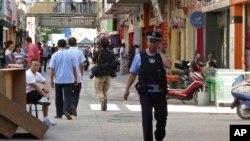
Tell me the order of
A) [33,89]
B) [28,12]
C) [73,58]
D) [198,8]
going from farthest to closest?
[28,12] < [198,8] < [73,58] < [33,89]

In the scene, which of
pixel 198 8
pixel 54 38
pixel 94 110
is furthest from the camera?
pixel 54 38

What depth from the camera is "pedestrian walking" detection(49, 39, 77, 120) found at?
576 inches

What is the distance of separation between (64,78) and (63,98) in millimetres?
609

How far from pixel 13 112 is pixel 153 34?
9.37 ft

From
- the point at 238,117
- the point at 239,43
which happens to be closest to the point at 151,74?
the point at 238,117

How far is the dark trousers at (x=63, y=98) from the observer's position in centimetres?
1466

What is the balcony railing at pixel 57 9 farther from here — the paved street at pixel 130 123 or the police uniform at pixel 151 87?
the police uniform at pixel 151 87

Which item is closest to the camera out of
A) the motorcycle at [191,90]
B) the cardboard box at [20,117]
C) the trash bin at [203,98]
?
the cardboard box at [20,117]

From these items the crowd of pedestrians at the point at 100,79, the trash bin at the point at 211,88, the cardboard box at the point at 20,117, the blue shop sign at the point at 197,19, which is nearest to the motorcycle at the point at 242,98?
the crowd of pedestrians at the point at 100,79

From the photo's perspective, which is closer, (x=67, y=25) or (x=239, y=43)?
(x=239, y=43)

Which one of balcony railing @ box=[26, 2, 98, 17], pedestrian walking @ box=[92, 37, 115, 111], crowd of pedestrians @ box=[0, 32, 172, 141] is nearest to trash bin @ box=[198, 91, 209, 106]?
crowd of pedestrians @ box=[0, 32, 172, 141]

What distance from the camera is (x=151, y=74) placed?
9.94 m

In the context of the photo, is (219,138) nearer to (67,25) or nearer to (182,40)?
(182,40)

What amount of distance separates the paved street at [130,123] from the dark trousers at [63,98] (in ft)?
0.77
